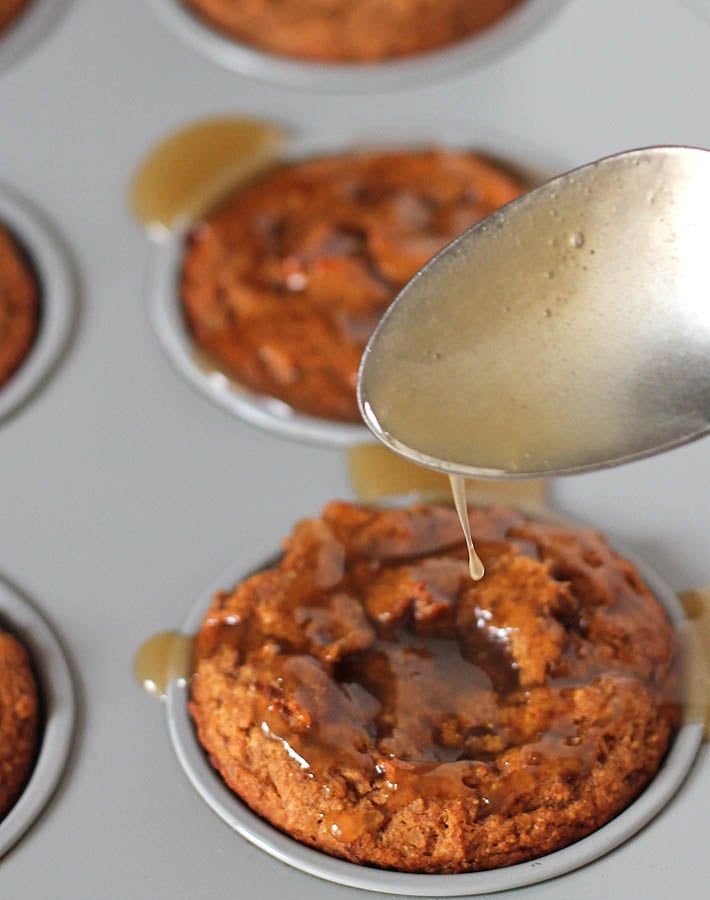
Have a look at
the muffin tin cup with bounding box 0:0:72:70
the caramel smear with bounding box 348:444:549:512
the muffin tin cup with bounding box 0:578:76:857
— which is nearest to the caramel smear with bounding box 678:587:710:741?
the caramel smear with bounding box 348:444:549:512

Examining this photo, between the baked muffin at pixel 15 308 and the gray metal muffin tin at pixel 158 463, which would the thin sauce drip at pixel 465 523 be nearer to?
the gray metal muffin tin at pixel 158 463

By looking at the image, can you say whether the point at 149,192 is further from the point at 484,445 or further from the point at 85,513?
the point at 484,445

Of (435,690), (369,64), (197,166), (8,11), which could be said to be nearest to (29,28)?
(8,11)

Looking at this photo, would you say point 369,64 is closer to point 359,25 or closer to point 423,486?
point 359,25

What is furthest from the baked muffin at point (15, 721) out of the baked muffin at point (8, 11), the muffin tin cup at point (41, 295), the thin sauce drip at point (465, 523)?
the baked muffin at point (8, 11)

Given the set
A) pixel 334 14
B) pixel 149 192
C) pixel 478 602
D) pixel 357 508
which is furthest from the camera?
pixel 334 14

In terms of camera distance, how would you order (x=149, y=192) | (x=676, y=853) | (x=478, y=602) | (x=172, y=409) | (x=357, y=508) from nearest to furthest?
(x=676, y=853) < (x=478, y=602) < (x=357, y=508) < (x=172, y=409) < (x=149, y=192)

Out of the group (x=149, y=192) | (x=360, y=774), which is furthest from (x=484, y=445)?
(x=149, y=192)
